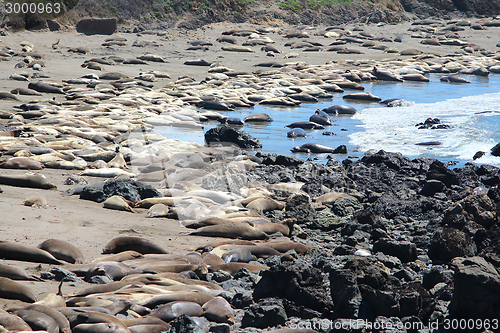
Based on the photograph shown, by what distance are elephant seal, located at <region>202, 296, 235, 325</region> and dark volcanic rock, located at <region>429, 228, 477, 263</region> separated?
9.33 ft

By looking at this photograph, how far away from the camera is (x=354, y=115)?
1638cm

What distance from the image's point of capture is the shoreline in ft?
16.1

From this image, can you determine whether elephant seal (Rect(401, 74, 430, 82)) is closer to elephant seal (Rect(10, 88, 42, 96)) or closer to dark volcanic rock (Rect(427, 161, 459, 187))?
dark volcanic rock (Rect(427, 161, 459, 187))

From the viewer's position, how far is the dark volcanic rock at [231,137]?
12078mm

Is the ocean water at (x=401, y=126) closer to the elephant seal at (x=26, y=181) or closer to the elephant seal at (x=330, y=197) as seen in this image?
the elephant seal at (x=330, y=197)

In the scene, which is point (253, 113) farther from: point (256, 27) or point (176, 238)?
point (256, 27)

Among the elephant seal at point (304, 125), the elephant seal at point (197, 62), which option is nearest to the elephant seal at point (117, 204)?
the elephant seal at point (304, 125)

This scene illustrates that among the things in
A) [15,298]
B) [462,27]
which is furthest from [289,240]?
[462,27]

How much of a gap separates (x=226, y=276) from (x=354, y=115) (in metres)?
11.7

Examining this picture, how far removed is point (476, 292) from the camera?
14.3 feet

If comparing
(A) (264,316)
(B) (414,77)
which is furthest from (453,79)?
(A) (264,316)

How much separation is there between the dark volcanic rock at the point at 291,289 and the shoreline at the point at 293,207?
0.04 feet

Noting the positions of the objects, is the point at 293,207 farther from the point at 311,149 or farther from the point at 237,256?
the point at 311,149

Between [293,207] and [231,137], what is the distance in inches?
174
